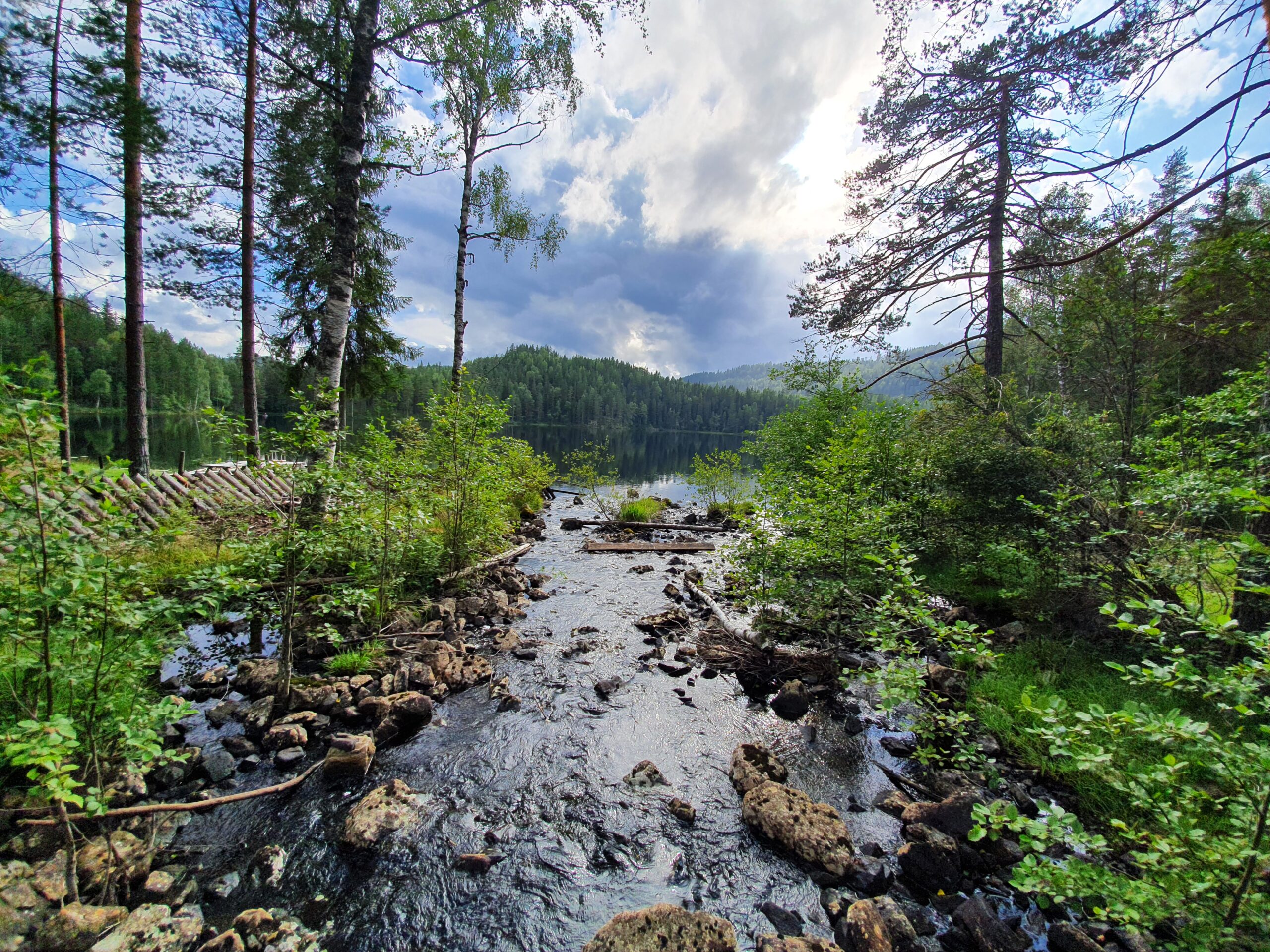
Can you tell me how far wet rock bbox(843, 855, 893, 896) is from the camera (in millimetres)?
3453

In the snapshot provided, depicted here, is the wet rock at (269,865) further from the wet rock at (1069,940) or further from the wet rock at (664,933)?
the wet rock at (1069,940)

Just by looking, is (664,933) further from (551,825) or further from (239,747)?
(239,747)

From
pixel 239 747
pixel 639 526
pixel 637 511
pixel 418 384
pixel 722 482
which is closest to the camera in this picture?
pixel 239 747

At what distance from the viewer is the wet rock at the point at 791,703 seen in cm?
→ 570

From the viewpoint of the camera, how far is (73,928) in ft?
8.35

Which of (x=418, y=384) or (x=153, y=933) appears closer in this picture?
(x=153, y=933)

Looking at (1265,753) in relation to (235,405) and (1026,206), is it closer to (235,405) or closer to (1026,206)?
(1026,206)

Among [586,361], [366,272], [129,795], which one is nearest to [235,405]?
[586,361]

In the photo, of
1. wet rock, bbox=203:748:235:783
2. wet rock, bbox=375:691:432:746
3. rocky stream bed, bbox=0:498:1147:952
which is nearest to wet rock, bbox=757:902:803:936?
rocky stream bed, bbox=0:498:1147:952

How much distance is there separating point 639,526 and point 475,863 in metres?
13.1

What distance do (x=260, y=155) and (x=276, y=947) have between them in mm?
15867

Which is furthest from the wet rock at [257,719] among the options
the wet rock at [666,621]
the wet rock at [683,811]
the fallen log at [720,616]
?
the fallen log at [720,616]

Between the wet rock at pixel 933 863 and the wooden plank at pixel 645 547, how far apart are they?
387 inches

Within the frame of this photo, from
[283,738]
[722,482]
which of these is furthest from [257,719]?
[722,482]
